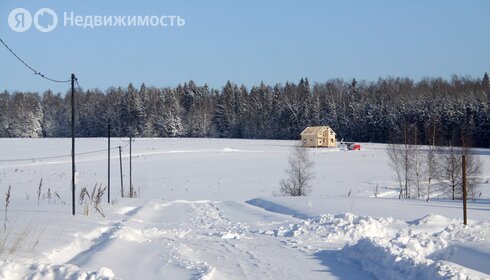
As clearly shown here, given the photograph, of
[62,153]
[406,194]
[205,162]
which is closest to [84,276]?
[406,194]

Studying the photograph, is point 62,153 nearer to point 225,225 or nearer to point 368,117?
point 368,117

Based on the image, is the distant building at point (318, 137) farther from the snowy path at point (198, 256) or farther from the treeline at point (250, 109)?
the snowy path at point (198, 256)

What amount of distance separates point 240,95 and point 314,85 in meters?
20.0

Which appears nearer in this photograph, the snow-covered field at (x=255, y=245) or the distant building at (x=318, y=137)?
the snow-covered field at (x=255, y=245)

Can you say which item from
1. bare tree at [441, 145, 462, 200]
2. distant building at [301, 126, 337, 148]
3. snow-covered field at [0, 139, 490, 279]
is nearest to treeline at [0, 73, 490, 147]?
distant building at [301, 126, 337, 148]

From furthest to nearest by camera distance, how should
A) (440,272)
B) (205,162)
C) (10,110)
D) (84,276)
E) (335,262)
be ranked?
(10,110) < (205,162) < (335,262) < (440,272) < (84,276)

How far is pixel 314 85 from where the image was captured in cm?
13575

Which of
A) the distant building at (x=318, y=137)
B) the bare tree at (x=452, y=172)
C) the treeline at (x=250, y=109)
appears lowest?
the bare tree at (x=452, y=172)

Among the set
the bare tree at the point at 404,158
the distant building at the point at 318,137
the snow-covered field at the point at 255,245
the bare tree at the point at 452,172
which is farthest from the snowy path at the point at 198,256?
the distant building at the point at 318,137

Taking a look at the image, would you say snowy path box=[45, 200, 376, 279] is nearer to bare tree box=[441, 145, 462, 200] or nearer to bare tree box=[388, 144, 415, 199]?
bare tree box=[441, 145, 462, 200]

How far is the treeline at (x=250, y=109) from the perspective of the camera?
9862cm

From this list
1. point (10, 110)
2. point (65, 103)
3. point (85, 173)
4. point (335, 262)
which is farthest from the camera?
point (65, 103)

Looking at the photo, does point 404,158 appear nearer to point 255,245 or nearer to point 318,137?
point 255,245

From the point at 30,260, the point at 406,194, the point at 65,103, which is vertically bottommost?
the point at 406,194
